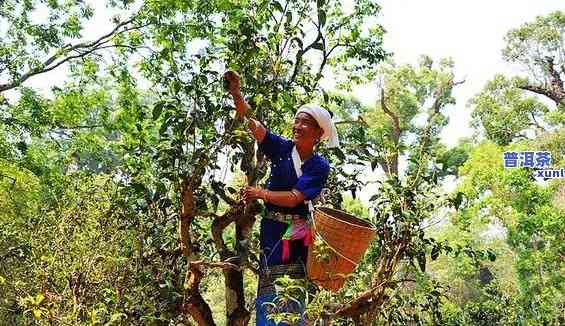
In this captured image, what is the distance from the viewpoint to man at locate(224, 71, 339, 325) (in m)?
2.23

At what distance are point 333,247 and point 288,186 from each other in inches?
13.1

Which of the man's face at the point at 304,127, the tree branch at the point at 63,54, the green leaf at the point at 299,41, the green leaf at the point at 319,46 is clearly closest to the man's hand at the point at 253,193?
the man's face at the point at 304,127

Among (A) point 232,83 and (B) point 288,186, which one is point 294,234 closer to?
(B) point 288,186

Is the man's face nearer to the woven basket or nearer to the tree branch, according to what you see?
the woven basket

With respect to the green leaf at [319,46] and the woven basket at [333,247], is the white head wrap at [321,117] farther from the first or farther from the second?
the green leaf at [319,46]

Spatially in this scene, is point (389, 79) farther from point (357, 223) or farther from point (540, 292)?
point (357, 223)

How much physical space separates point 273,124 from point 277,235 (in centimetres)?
94

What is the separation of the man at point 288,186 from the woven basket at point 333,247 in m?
0.10

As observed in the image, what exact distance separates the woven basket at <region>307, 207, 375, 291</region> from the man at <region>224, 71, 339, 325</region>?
0.32 ft

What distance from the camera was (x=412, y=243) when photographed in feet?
9.21

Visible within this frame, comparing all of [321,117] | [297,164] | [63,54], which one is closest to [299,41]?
[321,117]

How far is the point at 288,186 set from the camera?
2326 millimetres

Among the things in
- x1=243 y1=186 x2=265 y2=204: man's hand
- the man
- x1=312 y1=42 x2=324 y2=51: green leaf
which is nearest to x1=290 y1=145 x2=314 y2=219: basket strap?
the man

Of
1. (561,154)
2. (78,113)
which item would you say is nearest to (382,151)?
(78,113)
